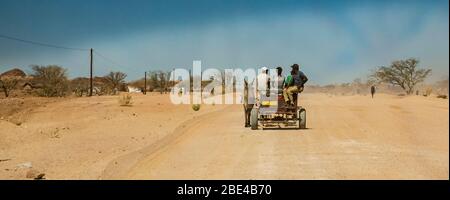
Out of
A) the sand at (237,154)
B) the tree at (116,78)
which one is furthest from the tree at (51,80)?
the sand at (237,154)

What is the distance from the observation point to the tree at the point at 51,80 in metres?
67.2

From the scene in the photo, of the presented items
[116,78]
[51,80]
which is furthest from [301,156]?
[116,78]

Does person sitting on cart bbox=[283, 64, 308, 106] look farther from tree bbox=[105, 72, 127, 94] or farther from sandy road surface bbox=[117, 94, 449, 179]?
tree bbox=[105, 72, 127, 94]

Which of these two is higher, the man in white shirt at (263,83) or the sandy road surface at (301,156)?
the man in white shirt at (263,83)

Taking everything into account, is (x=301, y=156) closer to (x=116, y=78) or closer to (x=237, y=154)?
(x=237, y=154)

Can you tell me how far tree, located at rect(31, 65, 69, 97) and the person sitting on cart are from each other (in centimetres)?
5224

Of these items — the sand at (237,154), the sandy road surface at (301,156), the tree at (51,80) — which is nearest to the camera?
the sandy road surface at (301,156)

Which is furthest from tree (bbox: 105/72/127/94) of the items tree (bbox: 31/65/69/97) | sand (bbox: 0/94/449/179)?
sand (bbox: 0/94/449/179)

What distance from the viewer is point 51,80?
75875 mm

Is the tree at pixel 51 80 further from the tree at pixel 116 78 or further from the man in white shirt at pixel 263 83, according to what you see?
the man in white shirt at pixel 263 83

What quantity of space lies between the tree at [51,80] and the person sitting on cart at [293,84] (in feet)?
171
